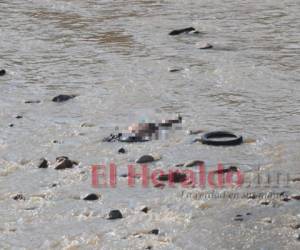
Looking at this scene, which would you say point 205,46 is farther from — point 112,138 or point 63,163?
point 63,163

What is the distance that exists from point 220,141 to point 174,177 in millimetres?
984

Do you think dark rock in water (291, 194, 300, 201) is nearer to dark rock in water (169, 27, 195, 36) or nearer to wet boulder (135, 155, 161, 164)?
wet boulder (135, 155, 161, 164)

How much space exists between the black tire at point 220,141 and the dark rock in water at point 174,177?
33.7 inches

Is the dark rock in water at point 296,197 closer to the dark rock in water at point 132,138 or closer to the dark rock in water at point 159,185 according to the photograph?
the dark rock in water at point 159,185

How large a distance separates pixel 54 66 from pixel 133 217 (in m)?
5.56

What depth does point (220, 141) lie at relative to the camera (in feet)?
A: 24.0

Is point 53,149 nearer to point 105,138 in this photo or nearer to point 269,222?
point 105,138

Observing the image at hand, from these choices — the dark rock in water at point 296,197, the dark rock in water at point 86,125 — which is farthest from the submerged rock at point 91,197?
the dark rock in water at point 86,125

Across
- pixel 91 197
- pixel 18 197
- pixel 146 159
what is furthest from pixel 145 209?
pixel 146 159

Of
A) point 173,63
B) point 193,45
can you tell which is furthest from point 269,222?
point 193,45

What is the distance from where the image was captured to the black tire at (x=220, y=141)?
7.30 meters

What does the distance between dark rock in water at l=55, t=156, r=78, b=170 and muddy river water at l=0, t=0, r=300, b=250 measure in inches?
2.7

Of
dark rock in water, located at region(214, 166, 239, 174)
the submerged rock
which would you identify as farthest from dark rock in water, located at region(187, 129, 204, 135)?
the submerged rock

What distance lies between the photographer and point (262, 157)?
22.7 ft
